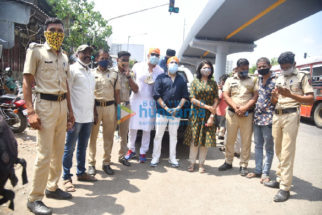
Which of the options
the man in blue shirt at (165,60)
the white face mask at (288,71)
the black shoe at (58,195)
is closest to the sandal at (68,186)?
the black shoe at (58,195)

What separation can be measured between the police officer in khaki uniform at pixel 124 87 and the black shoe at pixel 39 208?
1.85 m

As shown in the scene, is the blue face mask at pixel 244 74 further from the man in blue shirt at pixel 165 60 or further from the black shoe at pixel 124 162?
the black shoe at pixel 124 162

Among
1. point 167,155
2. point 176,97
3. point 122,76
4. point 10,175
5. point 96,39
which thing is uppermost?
point 96,39

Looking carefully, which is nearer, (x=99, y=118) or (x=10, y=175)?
(x=10, y=175)

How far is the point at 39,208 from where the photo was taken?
2539 mm

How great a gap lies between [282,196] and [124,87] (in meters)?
3.03

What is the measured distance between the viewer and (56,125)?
8.98 ft

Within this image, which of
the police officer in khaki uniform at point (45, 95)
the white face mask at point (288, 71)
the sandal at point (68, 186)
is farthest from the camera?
the white face mask at point (288, 71)

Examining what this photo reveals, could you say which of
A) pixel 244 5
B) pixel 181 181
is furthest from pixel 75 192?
pixel 244 5

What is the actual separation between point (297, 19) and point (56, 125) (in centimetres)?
1367

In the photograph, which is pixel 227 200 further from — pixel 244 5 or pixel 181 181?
pixel 244 5

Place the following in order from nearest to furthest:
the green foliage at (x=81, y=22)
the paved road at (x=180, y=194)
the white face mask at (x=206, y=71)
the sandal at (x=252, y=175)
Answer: the paved road at (x=180, y=194), the sandal at (x=252, y=175), the white face mask at (x=206, y=71), the green foliage at (x=81, y=22)

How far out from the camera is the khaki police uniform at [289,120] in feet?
10.6

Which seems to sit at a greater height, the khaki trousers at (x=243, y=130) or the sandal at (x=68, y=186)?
the khaki trousers at (x=243, y=130)
